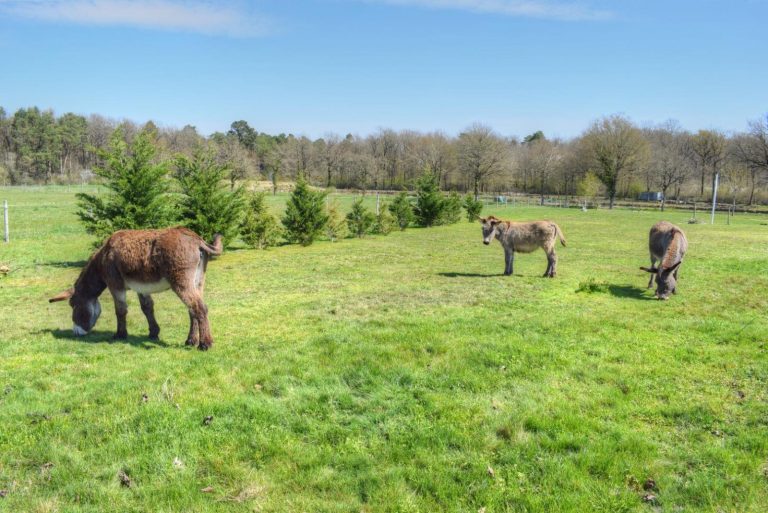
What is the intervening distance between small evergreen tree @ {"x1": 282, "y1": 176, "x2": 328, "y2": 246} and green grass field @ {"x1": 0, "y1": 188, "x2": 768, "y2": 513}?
11743 millimetres

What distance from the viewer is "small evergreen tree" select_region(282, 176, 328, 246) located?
22.3 metres

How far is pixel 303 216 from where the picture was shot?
73.7ft

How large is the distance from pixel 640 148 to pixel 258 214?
56851 millimetres

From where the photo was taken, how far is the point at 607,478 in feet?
13.6

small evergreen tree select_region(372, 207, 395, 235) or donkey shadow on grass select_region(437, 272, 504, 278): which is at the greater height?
small evergreen tree select_region(372, 207, 395, 235)

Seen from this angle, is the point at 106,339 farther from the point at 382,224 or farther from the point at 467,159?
the point at 467,159

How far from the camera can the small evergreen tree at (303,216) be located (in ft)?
73.2

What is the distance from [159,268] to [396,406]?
4.08m

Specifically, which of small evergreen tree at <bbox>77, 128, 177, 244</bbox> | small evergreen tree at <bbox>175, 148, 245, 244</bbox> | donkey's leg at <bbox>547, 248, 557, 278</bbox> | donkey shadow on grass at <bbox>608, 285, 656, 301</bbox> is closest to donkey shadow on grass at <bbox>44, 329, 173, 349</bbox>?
small evergreen tree at <bbox>77, 128, 177, 244</bbox>

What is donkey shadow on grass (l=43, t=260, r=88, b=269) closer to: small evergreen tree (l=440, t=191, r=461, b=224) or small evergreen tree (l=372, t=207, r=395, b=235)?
small evergreen tree (l=372, t=207, r=395, b=235)

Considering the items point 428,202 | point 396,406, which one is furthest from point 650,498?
point 428,202

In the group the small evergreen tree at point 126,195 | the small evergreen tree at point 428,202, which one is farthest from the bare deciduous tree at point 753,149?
the small evergreen tree at point 126,195

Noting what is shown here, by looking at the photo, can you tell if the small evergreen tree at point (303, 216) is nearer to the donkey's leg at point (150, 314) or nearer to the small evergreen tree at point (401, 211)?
the small evergreen tree at point (401, 211)

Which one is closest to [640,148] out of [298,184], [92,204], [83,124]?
[298,184]
